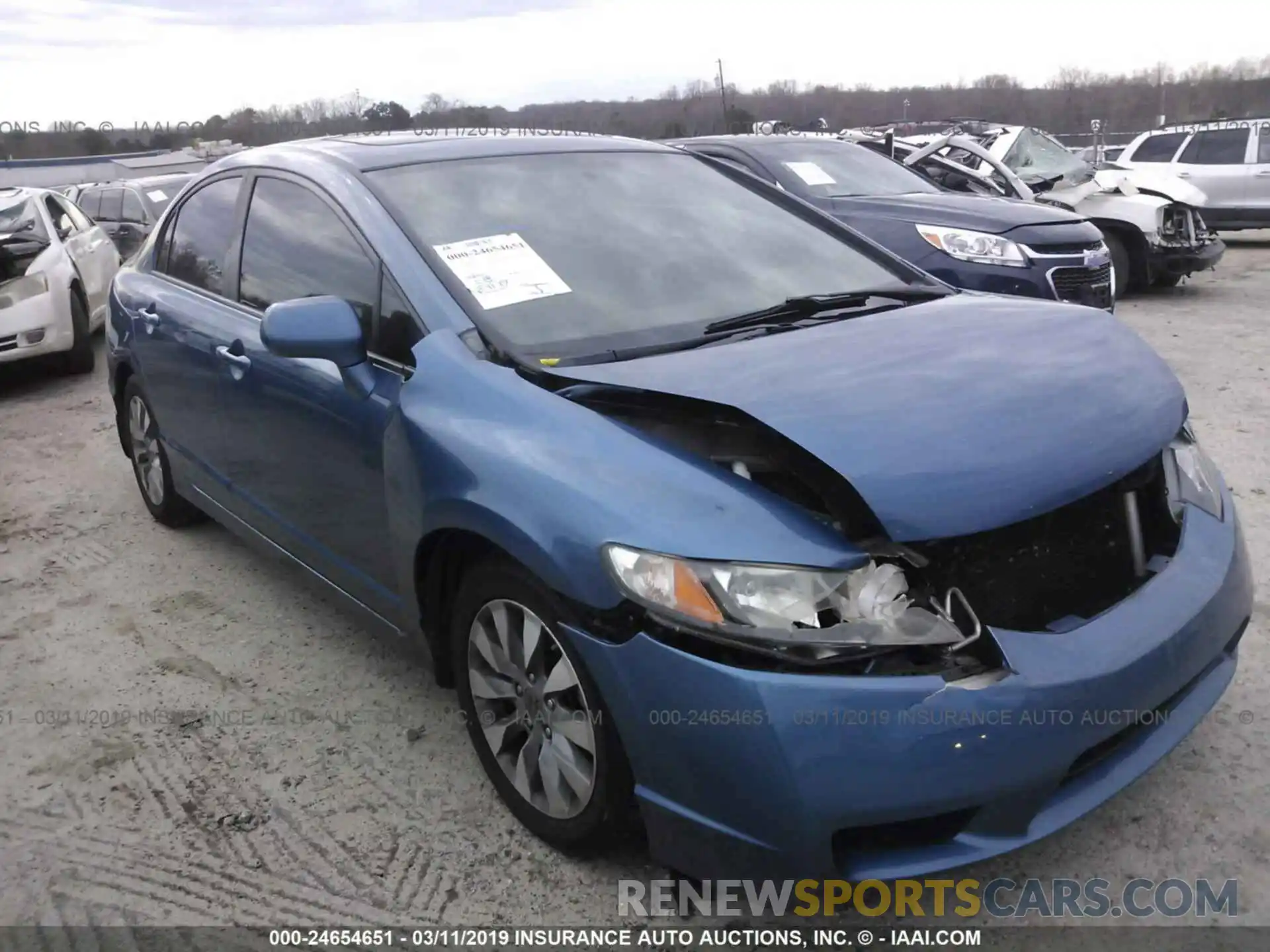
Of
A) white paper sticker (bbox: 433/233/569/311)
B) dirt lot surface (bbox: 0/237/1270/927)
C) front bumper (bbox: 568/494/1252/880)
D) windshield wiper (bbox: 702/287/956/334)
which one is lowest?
dirt lot surface (bbox: 0/237/1270/927)

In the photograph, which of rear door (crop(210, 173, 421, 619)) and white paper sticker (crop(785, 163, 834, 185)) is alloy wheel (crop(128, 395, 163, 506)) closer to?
rear door (crop(210, 173, 421, 619))

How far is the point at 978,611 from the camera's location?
208 cm

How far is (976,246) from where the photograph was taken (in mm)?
6805

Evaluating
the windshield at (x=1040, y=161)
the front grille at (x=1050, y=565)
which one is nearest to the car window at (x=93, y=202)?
the windshield at (x=1040, y=161)

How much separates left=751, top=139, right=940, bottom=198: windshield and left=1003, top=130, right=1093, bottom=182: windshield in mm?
3699

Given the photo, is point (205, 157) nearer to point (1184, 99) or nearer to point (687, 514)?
point (687, 514)

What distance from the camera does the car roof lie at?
127 inches

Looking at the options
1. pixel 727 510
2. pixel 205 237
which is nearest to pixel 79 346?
pixel 205 237

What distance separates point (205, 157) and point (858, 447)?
22.0 meters

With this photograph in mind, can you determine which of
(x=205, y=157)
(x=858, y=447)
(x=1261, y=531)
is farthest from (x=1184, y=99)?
(x=858, y=447)

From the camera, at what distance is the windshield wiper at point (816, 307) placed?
2859mm

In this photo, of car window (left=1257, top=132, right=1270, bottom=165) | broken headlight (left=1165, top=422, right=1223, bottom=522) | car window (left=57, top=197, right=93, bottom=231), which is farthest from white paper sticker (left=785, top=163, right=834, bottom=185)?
car window (left=1257, top=132, right=1270, bottom=165)

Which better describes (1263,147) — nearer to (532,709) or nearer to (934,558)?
(934,558)

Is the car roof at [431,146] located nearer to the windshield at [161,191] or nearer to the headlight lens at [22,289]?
the headlight lens at [22,289]
